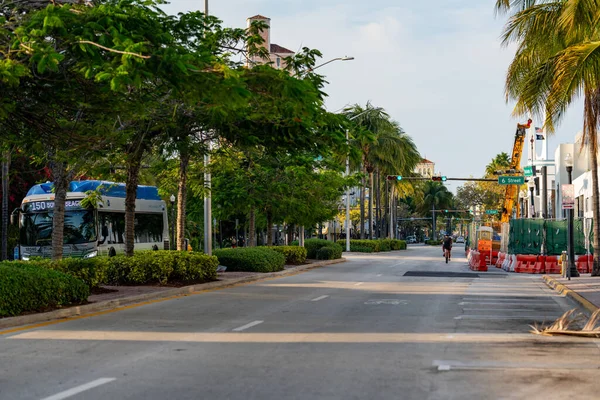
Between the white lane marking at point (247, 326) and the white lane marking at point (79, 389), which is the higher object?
the white lane marking at point (79, 389)

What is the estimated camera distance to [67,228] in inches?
1171

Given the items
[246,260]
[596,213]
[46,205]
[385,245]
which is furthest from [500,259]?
[385,245]

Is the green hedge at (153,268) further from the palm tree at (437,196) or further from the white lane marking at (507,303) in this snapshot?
the palm tree at (437,196)

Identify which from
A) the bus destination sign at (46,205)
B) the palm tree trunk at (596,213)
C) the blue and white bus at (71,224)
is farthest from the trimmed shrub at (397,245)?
→ the bus destination sign at (46,205)

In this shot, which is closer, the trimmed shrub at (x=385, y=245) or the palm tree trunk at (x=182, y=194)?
the palm tree trunk at (x=182, y=194)

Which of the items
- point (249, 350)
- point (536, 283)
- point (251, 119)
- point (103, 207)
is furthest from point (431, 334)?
point (103, 207)

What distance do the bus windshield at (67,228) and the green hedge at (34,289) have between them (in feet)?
41.6

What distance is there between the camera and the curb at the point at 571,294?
1852 cm

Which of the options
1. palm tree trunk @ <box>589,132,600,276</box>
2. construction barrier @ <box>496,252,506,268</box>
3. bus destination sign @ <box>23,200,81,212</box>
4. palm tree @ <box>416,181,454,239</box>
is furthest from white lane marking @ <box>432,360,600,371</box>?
palm tree @ <box>416,181,454,239</box>

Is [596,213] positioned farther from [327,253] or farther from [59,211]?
[327,253]

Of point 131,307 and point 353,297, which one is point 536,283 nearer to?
point 353,297

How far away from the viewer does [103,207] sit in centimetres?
3050

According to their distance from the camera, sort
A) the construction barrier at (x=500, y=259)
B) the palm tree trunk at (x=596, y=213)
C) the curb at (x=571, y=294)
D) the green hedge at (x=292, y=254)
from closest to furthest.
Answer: the curb at (x=571, y=294) < the palm tree trunk at (x=596, y=213) < the green hedge at (x=292, y=254) < the construction barrier at (x=500, y=259)

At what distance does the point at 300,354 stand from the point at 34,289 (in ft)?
21.8
